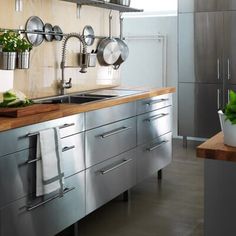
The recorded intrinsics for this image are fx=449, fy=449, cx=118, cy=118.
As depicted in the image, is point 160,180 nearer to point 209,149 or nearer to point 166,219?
point 166,219

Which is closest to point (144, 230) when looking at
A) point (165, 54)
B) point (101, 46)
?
point (101, 46)

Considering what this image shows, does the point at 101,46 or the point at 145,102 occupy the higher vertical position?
the point at 101,46

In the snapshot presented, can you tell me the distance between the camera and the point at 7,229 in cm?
226

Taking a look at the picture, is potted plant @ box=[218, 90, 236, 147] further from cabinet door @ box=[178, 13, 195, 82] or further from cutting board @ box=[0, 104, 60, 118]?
cabinet door @ box=[178, 13, 195, 82]

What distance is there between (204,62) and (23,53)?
2.84m

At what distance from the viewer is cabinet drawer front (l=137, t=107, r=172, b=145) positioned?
143 inches

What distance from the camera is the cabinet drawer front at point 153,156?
12.0ft

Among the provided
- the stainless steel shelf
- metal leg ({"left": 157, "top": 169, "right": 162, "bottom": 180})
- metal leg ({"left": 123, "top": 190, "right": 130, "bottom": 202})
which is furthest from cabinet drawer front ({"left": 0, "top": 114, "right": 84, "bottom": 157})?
metal leg ({"left": 157, "top": 169, "right": 162, "bottom": 180})

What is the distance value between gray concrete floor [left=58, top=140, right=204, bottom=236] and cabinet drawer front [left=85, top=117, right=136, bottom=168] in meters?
0.46

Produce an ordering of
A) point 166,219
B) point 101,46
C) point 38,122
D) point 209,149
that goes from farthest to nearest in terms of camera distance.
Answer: point 101,46 → point 166,219 → point 38,122 → point 209,149

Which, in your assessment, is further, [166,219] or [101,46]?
[101,46]

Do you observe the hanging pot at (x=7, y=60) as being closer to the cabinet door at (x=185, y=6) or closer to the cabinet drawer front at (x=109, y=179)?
the cabinet drawer front at (x=109, y=179)

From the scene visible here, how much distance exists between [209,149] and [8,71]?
5.44ft

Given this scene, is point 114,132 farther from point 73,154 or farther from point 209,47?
point 209,47
